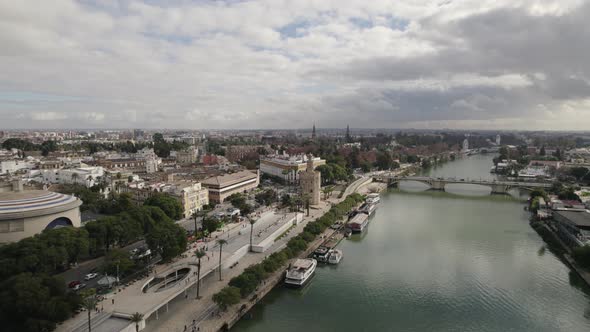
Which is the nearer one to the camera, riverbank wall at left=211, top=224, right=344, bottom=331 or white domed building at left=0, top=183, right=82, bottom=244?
riverbank wall at left=211, top=224, right=344, bottom=331

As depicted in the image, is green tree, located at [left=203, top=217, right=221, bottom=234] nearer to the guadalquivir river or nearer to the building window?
the guadalquivir river

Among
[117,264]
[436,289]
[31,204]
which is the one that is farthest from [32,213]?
[436,289]

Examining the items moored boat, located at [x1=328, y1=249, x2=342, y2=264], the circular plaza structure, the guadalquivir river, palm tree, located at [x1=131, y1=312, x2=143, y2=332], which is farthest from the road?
moored boat, located at [x1=328, y1=249, x2=342, y2=264]

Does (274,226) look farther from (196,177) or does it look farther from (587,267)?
(196,177)

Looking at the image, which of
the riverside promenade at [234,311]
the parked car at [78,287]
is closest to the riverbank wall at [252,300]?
the riverside promenade at [234,311]

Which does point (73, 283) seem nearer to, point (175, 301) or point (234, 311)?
point (175, 301)

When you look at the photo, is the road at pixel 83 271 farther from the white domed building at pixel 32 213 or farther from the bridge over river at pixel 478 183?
the bridge over river at pixel 478 183

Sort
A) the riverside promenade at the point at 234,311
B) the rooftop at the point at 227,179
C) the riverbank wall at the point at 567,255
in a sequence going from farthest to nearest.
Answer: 1. the rooftop at the point at 227,179
2. the riverbank wall at the point at 567,255
3. the riverside promenade at the point at 234,311

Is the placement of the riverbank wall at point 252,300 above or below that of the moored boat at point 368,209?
below
